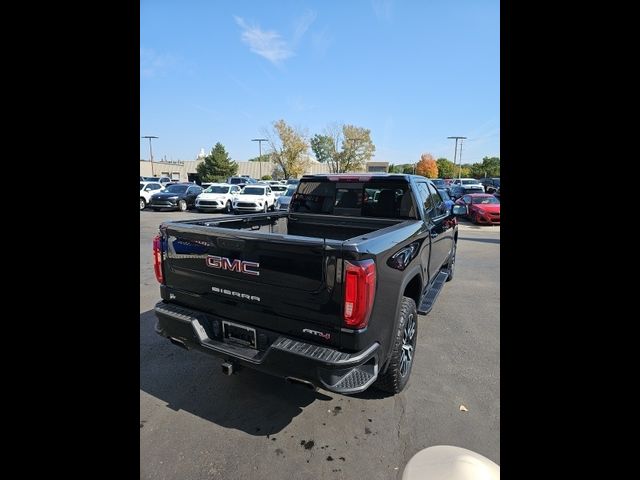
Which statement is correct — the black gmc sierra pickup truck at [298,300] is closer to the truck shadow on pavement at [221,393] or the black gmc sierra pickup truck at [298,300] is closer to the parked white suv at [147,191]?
the truck shadow on pavement at [221,393]

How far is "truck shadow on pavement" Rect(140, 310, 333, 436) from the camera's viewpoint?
2.77 meters

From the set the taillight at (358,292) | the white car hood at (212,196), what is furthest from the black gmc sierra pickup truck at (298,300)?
the white car hood at (212,196)

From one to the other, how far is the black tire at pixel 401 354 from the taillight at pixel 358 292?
0.66 m

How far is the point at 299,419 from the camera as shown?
110 inches

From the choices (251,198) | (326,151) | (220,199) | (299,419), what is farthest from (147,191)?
(326,151)

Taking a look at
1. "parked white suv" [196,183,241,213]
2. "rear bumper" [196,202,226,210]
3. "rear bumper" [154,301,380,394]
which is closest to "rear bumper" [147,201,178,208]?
"parked white suv" [196,183,241,213]

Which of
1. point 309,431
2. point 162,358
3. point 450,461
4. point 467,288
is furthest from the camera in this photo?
point 467,288

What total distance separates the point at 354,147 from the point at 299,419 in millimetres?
57518

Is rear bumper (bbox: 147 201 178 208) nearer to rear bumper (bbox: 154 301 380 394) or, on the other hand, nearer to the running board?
the running board

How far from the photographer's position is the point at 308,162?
54969 millimetres
